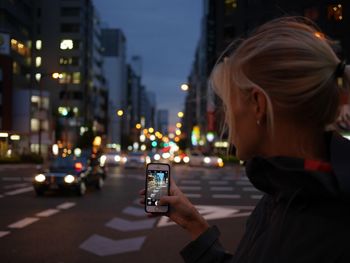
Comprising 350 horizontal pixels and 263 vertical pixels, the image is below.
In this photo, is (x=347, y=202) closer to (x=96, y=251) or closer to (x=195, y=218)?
(x=195, y=218)

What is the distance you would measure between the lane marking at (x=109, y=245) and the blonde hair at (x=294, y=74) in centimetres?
816

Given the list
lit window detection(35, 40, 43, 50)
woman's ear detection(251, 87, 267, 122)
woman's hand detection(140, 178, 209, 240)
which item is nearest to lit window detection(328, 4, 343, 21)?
lit window detection(35, 40, 43, 50)

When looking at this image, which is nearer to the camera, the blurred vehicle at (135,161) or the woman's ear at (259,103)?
the woman's ear at (259,103)

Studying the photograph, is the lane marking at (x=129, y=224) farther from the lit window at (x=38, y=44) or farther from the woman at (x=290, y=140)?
the woman at (x=290, y=140)

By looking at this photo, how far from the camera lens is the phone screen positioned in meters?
2.80

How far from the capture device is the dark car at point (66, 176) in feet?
69.5

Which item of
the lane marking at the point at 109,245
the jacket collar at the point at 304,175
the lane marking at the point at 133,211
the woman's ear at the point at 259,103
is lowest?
the lane marking at the point at 109,245

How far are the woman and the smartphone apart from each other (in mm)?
883

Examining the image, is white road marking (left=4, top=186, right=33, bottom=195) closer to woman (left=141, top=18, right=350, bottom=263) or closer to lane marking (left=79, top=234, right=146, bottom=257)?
lane marking (left=79, top=234, right=146, bottom=257)

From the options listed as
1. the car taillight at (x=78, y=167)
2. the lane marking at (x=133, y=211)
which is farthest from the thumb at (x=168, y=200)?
the car taillight at (x=78, y=167)

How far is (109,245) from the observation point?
34.6 feet

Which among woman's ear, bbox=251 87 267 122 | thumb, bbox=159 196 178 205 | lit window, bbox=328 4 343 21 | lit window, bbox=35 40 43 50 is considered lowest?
thumb, bbox=159 196 178 205

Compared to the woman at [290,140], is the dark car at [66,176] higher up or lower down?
lower down

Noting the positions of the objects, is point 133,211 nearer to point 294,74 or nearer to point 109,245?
point 109,245
